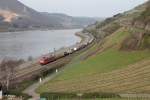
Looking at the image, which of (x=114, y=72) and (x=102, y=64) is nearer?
(x=114, y=72)

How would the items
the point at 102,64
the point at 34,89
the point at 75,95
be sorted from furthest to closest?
the point at 102,64 → the point at 34,89 → the point at 75,95

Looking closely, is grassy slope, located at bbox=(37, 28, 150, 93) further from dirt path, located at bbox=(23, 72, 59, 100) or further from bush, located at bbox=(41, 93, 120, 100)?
bush, located at bbox=(41, 93, 120, 100)

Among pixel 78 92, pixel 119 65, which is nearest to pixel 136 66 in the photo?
pixel 119 65

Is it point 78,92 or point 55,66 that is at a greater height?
point 55,66

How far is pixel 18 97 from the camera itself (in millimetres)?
36781

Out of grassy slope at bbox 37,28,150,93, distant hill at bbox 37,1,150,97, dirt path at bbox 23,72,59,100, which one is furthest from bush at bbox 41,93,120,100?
grassy slope at bbox 37,28,150,93

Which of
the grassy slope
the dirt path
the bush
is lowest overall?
the bush

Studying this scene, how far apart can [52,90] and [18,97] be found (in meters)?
4.50

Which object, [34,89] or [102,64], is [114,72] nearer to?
[102,64]

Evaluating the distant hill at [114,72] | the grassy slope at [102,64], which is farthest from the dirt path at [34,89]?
the grassy slope at [102,64]

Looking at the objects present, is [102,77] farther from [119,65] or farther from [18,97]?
[18,97]

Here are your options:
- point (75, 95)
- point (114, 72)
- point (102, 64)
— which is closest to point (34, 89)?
point (75, 95)

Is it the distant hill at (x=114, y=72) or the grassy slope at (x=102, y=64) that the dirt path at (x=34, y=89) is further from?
the grassy slope at (x=102, y=64)

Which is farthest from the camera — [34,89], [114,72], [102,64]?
[102,64]
